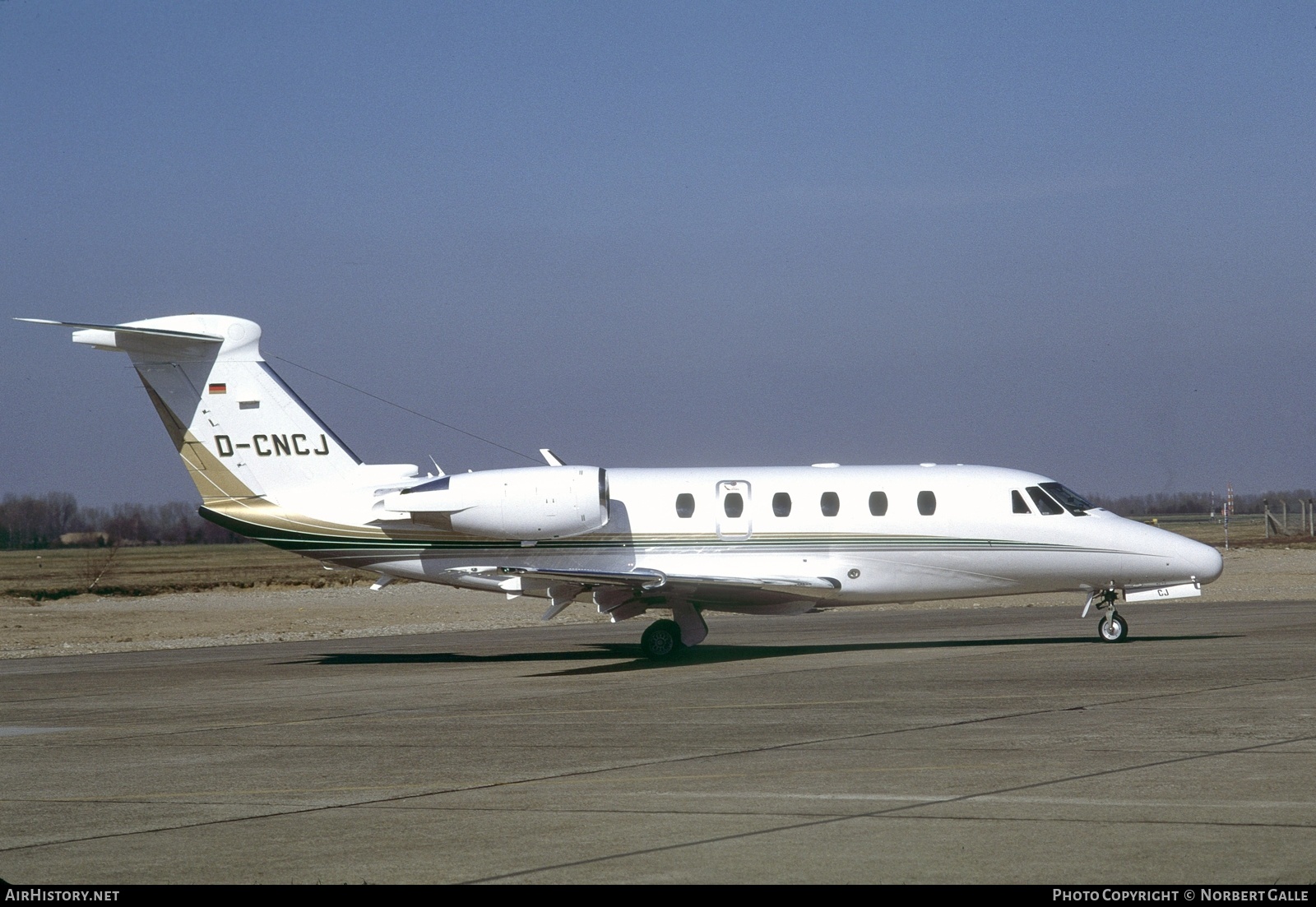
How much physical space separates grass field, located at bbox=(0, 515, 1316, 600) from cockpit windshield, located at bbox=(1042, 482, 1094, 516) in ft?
70.4

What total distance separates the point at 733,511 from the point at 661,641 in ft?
8.12

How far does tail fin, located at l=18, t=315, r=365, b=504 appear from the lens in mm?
24250

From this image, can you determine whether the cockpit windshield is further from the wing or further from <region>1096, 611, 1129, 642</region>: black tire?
the wing

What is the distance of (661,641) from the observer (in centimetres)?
2378

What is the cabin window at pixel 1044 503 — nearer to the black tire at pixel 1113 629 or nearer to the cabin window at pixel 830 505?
the black tire at pixel 1113 629

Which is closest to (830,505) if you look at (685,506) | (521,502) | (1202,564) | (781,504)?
(781,504)

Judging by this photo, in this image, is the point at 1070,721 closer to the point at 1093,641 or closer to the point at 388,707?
the point at 388,707

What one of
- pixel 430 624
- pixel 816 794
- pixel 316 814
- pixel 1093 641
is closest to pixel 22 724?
pixel 316 814

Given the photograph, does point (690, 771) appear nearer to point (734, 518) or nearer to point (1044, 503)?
point (734, 518)

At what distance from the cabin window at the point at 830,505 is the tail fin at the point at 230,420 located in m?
7.94

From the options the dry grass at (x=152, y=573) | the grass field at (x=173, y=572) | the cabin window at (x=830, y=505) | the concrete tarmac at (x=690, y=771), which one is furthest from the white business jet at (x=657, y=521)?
the dry grass at (x=152, y=573)

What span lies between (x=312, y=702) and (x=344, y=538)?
6512 millimetres

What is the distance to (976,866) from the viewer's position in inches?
293

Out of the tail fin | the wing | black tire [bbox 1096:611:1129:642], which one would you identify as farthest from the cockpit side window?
the tail fin
